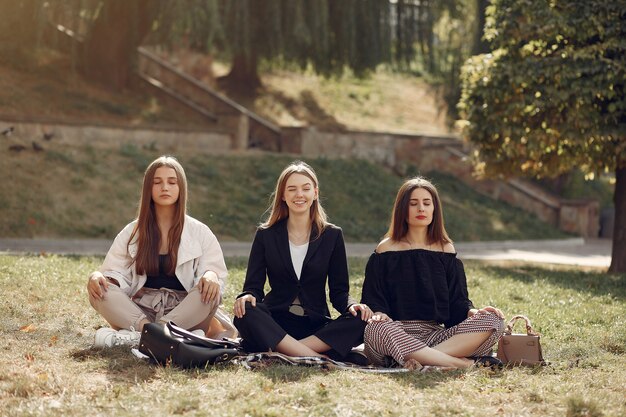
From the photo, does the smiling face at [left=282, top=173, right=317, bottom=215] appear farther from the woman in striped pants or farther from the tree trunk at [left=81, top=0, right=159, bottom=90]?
the tree trunk at [left=81, top=0, right=159, bottom=90]

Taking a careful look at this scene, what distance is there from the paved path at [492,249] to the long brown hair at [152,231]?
6340 mm

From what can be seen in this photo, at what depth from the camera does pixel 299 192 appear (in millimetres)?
7250

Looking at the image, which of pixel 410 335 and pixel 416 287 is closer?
pixel 410 335

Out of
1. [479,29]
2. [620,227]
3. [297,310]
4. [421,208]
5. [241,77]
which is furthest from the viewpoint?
[241,77]

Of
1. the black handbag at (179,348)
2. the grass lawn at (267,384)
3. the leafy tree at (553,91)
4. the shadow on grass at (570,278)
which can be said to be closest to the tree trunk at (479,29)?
the leafy tree at (553,91)

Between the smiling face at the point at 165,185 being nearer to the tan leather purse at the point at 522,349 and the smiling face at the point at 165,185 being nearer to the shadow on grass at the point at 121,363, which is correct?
the shadow on grass at the point at 121,363

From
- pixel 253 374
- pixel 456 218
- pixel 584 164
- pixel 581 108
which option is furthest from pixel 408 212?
pixel 456 218

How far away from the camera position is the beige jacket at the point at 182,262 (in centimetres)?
735

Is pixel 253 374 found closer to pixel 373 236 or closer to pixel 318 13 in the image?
pixel 373 236

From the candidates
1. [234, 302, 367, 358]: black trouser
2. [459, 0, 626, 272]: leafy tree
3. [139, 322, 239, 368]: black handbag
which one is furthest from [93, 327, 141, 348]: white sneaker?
[459, 0, 626, 272]: leafy tree

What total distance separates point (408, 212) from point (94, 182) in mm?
11959

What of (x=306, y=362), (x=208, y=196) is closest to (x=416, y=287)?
(x=306, y=362)

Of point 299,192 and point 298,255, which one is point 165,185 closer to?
point 299,192

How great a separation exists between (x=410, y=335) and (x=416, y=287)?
494mm
